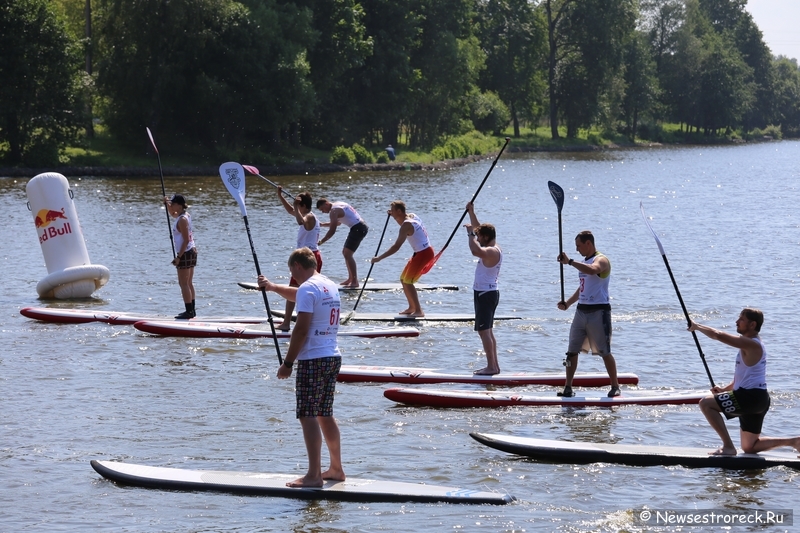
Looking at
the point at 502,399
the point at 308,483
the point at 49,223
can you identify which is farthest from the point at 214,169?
the point at 308,483

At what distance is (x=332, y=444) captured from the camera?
32.1ft

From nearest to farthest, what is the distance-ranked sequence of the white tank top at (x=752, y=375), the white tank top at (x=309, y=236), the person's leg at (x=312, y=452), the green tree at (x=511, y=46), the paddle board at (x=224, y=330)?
the person's leg at (x=312, y=452), the white tank top at (x=752, y=375), the paddle board at (x=224, y=330), the white tank top at (x=309, y=236), the green tree at (x=511, y=46)

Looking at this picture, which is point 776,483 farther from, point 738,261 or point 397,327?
point 738,261

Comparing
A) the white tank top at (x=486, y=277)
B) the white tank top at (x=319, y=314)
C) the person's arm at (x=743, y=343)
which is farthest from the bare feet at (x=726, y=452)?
the white tank top at (x=319, y=314)

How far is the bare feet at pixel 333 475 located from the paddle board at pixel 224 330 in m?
7.05

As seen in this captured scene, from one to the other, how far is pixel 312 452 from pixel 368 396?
4081 millimetres

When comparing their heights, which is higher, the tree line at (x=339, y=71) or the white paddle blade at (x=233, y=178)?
the tree line at (x=339, y=71)

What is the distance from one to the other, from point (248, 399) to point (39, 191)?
915cm

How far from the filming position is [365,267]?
27031mm

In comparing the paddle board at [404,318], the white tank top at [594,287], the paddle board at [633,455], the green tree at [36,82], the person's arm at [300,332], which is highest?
the green tree at [36,82]

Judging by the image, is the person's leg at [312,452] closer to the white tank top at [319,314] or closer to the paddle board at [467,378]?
the white tank top at [319,314]

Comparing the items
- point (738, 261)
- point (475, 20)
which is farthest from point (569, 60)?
point (738, 261)

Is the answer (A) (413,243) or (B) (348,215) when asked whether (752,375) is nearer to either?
(A) (413,243)

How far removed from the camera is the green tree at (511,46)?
99438 mm
